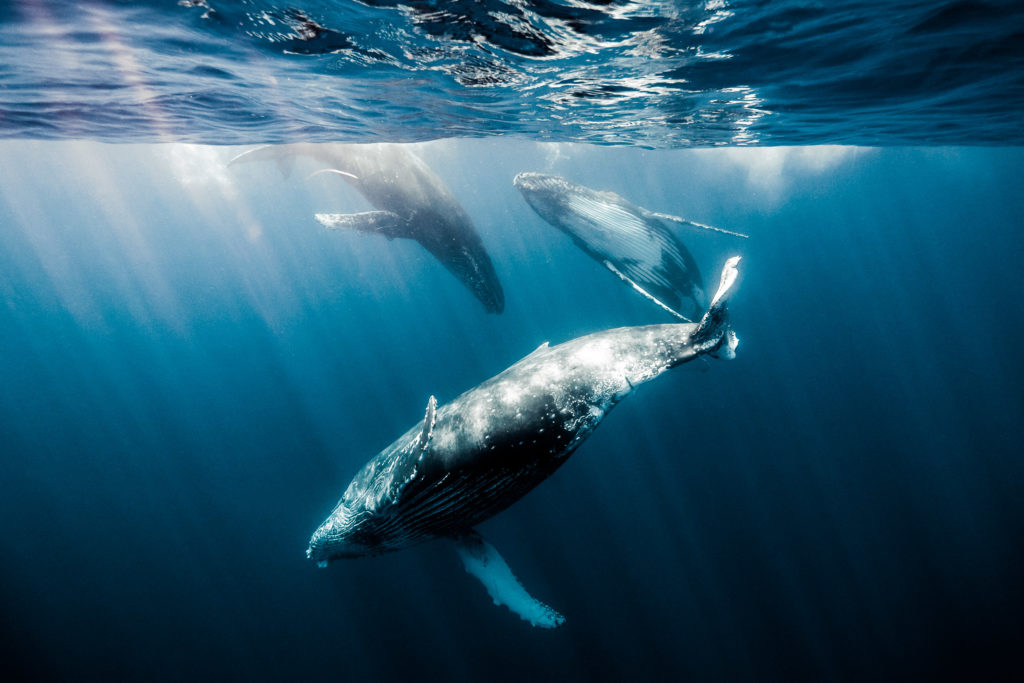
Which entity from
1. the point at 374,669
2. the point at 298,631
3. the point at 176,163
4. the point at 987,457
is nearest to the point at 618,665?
the point at 374,669

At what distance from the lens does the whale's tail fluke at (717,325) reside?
142 inches

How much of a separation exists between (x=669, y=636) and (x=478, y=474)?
1599 cm

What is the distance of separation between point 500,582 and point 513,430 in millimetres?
2271

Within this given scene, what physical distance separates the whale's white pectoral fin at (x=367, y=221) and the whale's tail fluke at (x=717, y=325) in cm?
779

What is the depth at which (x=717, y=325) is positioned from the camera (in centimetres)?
380

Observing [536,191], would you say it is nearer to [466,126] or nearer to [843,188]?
[466,126]

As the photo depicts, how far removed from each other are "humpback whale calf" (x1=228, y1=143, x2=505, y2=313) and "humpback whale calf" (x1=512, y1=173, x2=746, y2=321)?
2074 mm

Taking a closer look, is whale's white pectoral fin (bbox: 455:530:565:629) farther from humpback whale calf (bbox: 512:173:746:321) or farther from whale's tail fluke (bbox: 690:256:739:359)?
humpback whale calf (bbox: 512:173:746:321)

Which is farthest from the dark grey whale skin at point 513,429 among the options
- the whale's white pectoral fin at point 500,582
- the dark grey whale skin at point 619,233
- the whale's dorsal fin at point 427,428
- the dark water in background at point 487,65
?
the dark water in background at point 487,65

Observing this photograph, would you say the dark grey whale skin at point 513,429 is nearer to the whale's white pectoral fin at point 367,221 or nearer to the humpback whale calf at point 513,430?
the humpback whale calf at point 513,430

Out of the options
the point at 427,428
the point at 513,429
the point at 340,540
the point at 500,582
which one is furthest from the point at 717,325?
the point at 340,540

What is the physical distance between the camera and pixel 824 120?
13.0 metres

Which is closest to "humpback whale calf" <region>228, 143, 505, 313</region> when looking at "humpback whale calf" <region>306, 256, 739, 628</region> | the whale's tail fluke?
"humpback whale calf" <region>306, 256, 739, 628</region>

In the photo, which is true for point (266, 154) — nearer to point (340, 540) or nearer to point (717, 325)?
point (340, 540)
